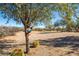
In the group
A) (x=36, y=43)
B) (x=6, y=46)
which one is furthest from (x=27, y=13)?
(x=6, y=46)

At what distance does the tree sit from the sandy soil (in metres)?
0.10

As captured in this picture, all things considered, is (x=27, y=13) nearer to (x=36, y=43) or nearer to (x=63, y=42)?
(x=36, y=43)

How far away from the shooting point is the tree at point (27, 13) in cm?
385

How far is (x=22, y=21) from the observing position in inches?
152

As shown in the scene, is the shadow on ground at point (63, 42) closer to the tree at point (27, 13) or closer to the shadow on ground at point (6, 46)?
the tree at point (27, 13)

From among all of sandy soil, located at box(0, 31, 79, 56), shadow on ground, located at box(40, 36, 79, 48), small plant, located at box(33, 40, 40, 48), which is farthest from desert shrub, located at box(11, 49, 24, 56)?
shadow on ground, located at box(40, 36, 79, 48)

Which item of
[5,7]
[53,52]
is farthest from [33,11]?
[53,52]

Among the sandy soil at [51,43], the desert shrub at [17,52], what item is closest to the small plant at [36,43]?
the sandy soil at [51,43]

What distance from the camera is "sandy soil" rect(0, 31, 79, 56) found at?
3.84 meters

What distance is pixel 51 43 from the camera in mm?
3877

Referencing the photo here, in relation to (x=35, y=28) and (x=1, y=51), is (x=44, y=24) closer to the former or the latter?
(x=35, y=28)

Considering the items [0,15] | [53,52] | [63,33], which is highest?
[0,15]

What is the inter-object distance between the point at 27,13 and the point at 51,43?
536 mm

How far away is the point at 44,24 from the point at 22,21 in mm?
309
